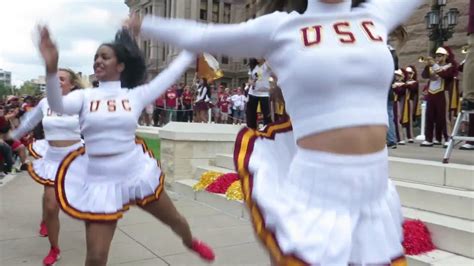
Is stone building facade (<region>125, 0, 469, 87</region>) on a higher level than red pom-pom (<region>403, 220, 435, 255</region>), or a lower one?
higher

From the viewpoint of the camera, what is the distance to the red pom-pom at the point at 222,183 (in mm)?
6551

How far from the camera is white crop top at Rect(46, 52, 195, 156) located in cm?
349

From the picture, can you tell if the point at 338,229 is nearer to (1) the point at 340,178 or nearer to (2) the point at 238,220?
(1) the point at 340,178

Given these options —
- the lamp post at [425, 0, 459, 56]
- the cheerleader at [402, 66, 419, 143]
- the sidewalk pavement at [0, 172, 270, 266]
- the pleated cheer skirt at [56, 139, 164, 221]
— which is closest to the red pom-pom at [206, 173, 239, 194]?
the sidewalk pavement at [0, 172, 270, 266]

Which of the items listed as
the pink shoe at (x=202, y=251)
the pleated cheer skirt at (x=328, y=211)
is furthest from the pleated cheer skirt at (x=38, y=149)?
the pleated cheer skirt at (x=328, y=211)

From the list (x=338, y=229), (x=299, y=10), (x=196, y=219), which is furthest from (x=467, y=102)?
(x=338, y=229)

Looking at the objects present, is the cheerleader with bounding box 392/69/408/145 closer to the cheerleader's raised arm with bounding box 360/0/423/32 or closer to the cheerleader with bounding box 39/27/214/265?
the cheerleader with bounding box 39/27/214/265

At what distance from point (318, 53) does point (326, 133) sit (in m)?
0.29

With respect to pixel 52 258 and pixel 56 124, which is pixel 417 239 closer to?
pixel 52 258

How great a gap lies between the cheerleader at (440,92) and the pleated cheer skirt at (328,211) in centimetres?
701

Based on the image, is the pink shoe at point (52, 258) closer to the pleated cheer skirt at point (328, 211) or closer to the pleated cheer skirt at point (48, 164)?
the pleated cheer skirt at point (48, 164)

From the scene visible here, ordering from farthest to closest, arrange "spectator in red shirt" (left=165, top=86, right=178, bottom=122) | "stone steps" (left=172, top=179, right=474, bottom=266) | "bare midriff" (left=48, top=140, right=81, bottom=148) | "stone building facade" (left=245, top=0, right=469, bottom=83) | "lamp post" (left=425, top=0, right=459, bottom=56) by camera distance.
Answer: "spectator in red shirt" (left=165, top=86, right=178, bottom=122)
"stone building facade" (left=245, top=0, right=469, bottom=83)
"lamp post" (left=425, top=0, right=459, bottom=56)
"bare midriff" (left=48, top=140, right=81, bottom=148)
"stone steps" (left=172, top=179, right=474, bottom=266)

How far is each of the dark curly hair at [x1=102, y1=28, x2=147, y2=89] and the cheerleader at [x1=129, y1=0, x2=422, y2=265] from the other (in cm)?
194

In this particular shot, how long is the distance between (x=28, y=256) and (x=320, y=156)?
390 cm
